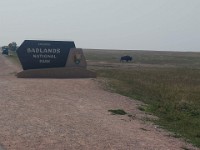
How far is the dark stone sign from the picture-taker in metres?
27.3

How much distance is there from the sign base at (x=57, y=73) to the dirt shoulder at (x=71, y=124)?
7.16 metres

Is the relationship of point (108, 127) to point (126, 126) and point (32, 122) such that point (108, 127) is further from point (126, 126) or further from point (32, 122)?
point (32, 122)

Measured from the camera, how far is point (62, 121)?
12.2 metres

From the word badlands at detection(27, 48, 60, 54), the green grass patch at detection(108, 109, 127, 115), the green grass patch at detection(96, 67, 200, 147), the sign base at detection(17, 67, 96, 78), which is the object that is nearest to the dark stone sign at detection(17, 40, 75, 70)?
the word badlands at detection(27, 48, 60, 54)

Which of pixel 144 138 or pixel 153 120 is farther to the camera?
pixel 153 120

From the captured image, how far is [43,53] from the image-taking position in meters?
27.7

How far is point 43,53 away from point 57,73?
1.86 m

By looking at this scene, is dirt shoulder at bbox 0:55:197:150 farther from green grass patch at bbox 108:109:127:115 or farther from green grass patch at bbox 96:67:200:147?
green grass patch at bbox 96:67:200:147

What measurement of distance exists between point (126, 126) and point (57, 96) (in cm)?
587

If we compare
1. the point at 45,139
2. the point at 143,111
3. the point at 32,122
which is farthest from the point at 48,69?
the point at 45,139

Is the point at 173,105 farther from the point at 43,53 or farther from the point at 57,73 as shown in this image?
the point at 43,53


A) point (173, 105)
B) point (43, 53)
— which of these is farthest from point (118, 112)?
point (43, 53)

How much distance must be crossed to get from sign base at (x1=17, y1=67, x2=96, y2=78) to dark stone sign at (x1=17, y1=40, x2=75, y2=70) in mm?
771

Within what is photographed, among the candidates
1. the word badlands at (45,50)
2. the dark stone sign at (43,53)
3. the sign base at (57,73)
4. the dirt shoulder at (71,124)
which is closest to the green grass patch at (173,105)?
the dirt shoulder at (71,124)
